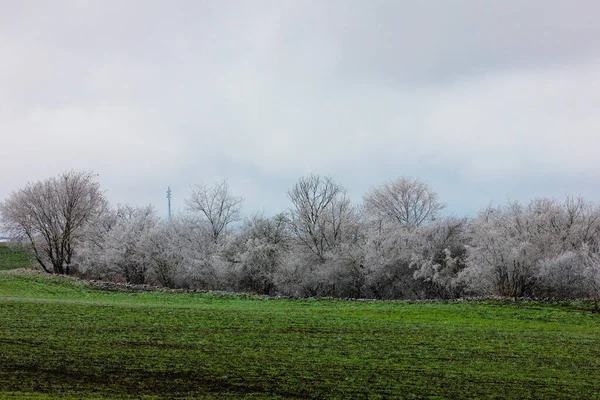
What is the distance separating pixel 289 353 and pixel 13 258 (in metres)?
71.7

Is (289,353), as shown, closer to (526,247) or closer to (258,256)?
(526,247)

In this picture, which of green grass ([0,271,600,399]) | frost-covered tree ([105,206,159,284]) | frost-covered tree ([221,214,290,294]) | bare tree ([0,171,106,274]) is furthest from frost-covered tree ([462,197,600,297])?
bare tree ([0,171,106,274])

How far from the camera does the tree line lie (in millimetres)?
41000

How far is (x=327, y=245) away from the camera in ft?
172

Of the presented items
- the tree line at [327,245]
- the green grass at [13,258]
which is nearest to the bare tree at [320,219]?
the tree line at [327,245]

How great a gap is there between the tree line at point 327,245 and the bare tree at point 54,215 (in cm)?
12

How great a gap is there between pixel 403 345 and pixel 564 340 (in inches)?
275

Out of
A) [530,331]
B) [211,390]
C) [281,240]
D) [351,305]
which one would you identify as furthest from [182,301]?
[211,390]

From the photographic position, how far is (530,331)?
2364 centimetres

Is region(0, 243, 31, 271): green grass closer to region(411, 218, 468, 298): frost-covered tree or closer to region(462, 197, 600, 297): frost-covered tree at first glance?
region(411, 218, 468, 298): frost-covered tree

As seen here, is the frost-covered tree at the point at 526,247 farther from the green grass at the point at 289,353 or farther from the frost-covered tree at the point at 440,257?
the green grass at the point at 289,353

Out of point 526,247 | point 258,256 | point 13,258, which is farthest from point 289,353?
point 13,258

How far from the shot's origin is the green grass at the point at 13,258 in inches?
2821

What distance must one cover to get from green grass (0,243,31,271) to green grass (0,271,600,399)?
158ft
